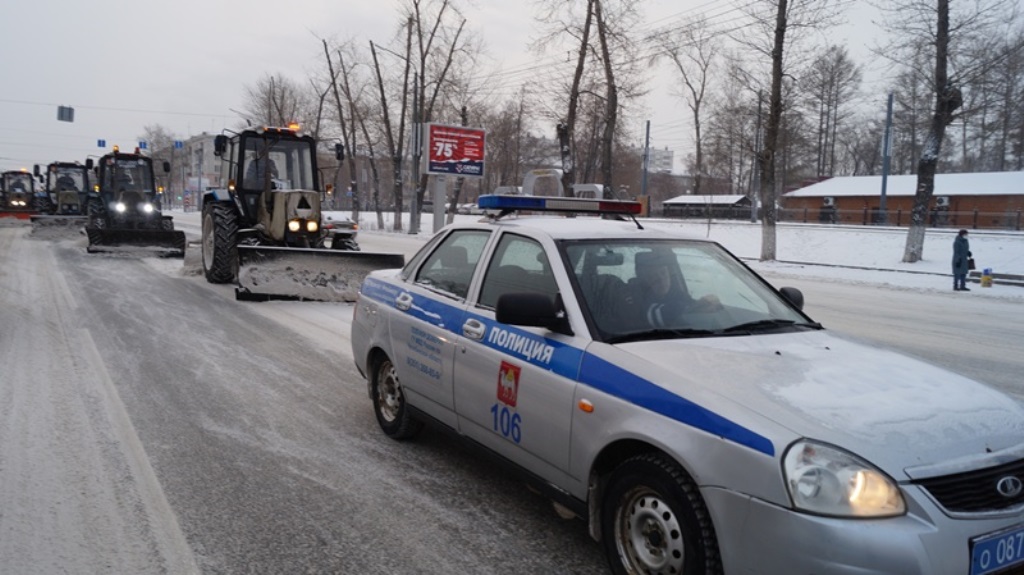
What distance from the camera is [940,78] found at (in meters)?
22.0

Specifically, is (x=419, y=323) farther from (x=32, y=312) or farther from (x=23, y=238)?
(x=23, y=238)

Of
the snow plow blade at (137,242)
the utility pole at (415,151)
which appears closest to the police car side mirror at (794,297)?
the snow plow blade at (137,242)

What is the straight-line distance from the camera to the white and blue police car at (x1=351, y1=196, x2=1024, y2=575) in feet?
7.90

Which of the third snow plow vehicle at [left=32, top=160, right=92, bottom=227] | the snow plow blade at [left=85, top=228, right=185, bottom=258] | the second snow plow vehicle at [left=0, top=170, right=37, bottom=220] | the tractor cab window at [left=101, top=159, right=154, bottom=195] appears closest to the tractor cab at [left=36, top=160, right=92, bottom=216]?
the third snow plow vehicle at [left=32, top=160, right=92, bottom=227]

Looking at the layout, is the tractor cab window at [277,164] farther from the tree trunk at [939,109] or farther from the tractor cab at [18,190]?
the tractor cab at [18,190]

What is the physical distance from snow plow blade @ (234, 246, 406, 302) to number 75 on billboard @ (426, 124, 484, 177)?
2000 cm

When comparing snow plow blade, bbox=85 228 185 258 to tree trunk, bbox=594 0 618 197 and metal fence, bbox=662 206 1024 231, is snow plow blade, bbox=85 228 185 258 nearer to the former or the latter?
tree trunk, bbox=594 0 618 197

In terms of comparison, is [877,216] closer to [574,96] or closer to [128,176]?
[574,96]

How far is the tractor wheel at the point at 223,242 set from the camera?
13656 millimetres

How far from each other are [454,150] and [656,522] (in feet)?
102

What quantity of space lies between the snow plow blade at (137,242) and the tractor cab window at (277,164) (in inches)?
291

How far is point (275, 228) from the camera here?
13.3 meters

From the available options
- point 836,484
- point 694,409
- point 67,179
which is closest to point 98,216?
point 67,179

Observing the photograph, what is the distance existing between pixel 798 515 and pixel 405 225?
50.6 meters
